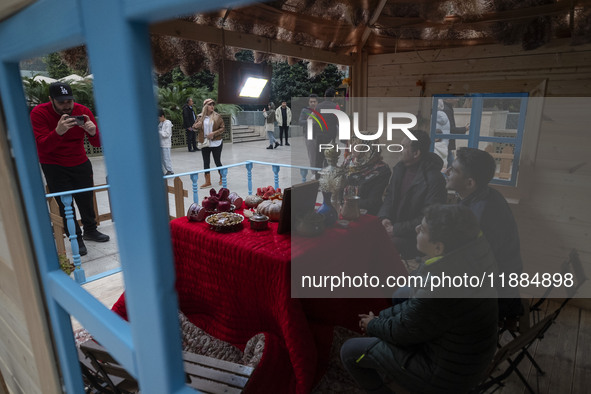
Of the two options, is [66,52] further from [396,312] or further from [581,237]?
[581,237]

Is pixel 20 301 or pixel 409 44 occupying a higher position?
pixel 409 44

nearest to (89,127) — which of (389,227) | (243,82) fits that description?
(243,82)

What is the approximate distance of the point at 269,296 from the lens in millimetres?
2225

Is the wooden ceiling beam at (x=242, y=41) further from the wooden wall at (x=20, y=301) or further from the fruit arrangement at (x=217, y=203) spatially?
the wooden wall at (x=20, y=301)

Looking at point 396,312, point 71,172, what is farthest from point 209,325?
point 71,172

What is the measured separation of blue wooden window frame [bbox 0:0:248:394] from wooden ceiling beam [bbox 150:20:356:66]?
2.55 meters

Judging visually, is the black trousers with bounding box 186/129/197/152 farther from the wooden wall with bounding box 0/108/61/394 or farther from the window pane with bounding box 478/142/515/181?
the wooden wall with bounding box 0/108/61/394

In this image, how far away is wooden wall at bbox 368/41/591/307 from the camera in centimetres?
332

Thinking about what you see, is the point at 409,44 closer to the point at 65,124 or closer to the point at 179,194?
the point at 179,194

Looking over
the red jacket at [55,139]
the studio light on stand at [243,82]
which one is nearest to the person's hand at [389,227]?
the studio light on stand at [243,82]

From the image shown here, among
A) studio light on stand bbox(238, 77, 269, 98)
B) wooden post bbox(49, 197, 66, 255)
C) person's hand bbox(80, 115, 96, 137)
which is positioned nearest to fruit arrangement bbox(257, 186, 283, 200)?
studio light on stand bbox(238, 77, 269, 98)

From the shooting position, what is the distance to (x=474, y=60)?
397 cm

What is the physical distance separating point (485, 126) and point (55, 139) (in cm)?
451

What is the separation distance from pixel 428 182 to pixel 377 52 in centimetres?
230
